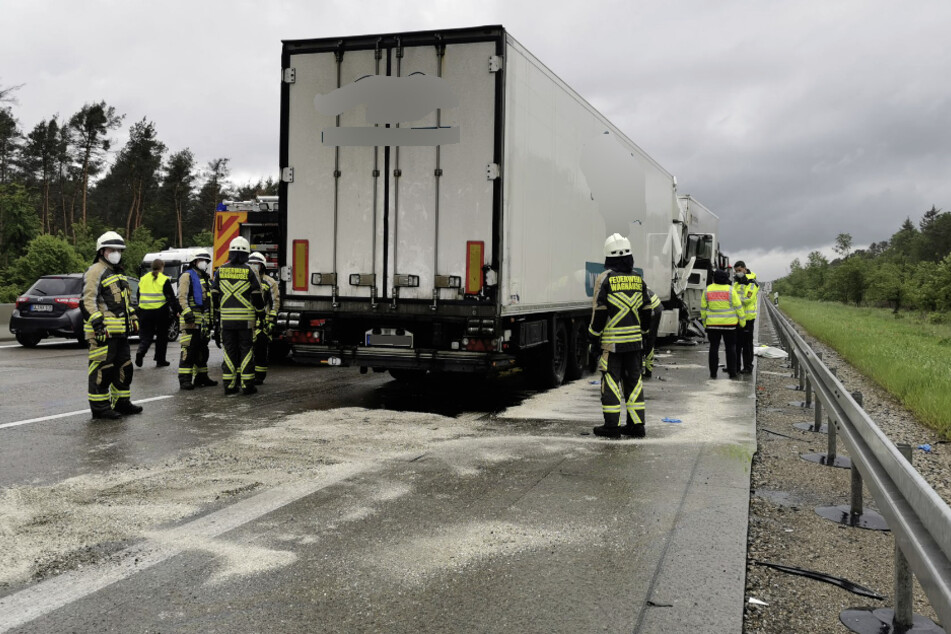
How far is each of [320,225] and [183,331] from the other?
2.94 metres

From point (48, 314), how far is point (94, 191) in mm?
49738

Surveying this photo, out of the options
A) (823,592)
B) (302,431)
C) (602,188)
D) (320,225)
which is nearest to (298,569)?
(823,592)

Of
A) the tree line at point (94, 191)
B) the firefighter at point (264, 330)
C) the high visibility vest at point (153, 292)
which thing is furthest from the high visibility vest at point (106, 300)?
→ the tree line at point (94, 191)

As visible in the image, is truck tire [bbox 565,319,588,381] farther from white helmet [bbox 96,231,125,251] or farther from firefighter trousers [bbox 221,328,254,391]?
white helmet [bbox 96,231,125,251]

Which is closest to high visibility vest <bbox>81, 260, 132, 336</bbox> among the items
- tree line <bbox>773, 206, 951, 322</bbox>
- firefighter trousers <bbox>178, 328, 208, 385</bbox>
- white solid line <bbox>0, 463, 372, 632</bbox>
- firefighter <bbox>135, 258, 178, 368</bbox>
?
firefighter trousers <bbox>178, 328, 208, 385</bbox>

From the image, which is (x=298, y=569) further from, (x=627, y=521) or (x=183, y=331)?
(x=183, y=331)

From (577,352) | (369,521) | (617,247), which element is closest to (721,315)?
(577,352)

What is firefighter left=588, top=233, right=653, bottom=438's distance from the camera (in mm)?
7477

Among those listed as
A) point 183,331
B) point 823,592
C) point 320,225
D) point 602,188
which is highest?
point 602,188

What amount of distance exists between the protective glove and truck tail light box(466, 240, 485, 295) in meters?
3.57

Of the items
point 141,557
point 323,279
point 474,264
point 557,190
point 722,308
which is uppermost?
point 557,190

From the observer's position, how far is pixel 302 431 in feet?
24.7

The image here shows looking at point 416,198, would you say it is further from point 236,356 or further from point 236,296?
point 236,356

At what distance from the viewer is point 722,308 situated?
12.6 metres
